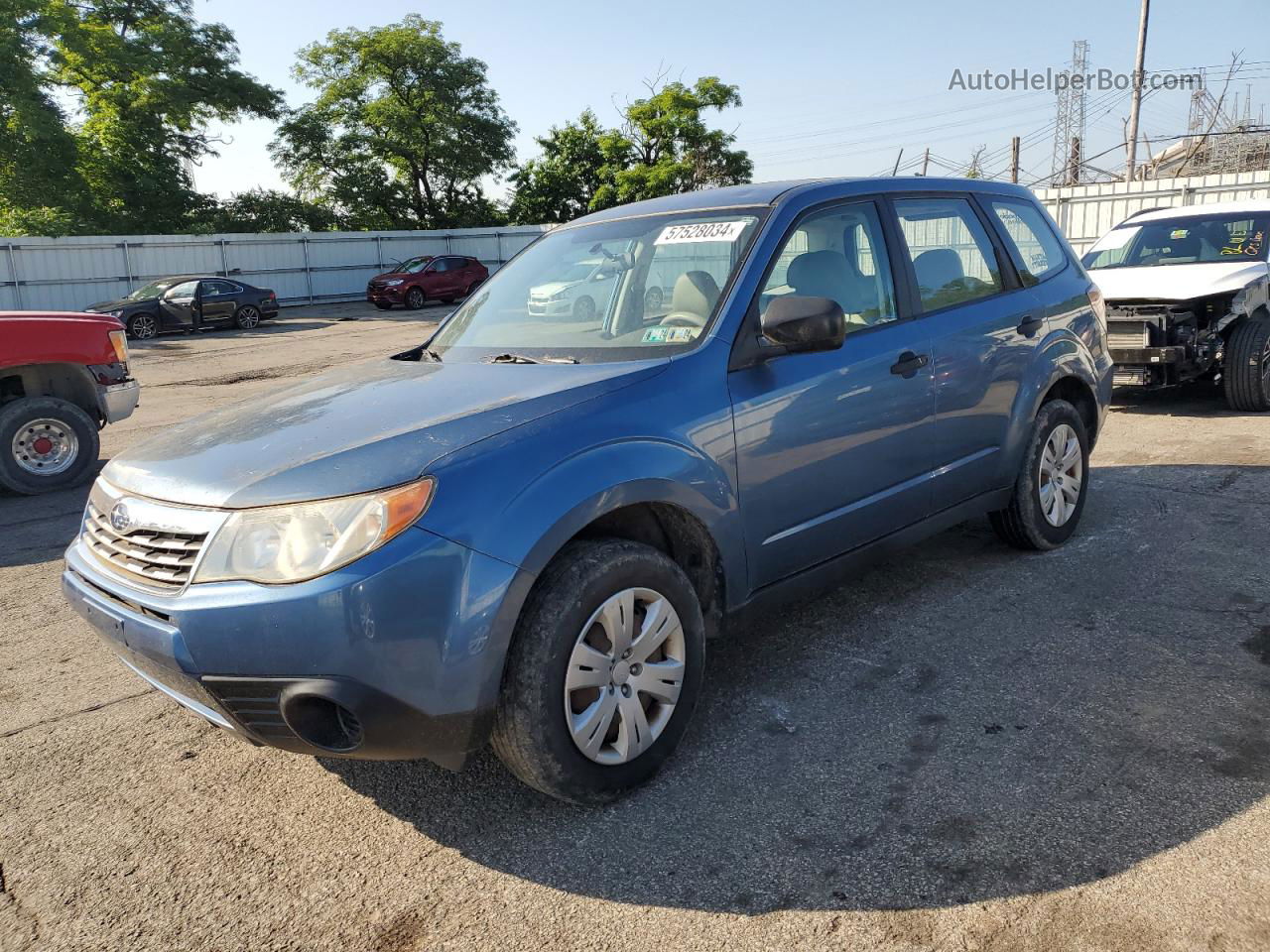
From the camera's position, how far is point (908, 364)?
12.5ft

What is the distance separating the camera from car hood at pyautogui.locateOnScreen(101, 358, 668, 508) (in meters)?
2.52

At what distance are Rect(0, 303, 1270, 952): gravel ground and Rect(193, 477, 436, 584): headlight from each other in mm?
844

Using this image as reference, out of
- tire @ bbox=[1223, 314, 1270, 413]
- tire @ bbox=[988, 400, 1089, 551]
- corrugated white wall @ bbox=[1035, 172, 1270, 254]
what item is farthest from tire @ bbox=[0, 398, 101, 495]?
corrugated white wall @ bbox=[1035, 172, 1270, 254]

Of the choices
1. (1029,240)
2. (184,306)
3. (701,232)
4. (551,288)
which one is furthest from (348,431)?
(184,306)

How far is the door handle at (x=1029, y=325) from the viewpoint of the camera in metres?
4.47

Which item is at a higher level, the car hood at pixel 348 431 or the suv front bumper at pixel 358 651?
the car hood at pixel 348 431

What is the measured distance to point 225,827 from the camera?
2844 mm

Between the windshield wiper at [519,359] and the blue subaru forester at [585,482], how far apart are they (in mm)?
15

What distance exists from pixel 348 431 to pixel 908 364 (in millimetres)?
2135

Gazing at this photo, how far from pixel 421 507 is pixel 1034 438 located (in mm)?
3214

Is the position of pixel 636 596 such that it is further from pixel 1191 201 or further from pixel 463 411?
pixel 1191 201

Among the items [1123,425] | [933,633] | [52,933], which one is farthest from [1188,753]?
[1123,425]

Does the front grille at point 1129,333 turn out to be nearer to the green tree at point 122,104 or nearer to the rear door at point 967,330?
the rear door at point 967,330

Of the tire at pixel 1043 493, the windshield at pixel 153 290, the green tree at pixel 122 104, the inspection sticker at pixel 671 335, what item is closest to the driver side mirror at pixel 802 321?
the inspection sticker at pixel 671 335
